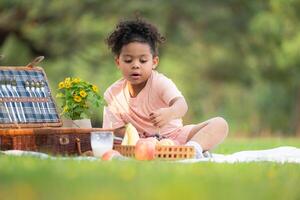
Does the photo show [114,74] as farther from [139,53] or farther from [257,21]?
[139,53]

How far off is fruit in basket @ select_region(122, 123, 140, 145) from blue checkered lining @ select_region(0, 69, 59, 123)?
22.5 inches

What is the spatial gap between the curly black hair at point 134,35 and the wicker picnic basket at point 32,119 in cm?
64

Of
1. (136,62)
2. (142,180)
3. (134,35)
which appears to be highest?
(134,35)

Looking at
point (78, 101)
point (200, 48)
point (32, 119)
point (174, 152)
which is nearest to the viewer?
point (174, 152)

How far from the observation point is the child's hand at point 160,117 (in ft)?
22.0

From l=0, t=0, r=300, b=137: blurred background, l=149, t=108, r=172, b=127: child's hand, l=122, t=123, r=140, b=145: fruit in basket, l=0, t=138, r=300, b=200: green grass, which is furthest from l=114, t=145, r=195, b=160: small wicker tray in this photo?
l=0, t=0, r=300, b=137: blurred background

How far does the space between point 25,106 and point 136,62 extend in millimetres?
893

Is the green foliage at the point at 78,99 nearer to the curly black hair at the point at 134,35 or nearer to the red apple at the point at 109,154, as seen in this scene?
the curly black hair at the point at 134,35

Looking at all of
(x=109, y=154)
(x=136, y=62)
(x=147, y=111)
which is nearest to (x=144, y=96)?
(x=147, y=111)

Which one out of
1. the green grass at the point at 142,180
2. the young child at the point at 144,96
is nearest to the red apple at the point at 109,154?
the green grass at the point at 142,180

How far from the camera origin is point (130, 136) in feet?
22.7

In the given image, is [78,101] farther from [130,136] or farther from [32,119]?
[130,136]

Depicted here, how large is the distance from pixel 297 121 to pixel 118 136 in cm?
1700

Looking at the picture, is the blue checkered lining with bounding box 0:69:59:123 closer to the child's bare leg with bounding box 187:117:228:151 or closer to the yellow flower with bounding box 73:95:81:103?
the yellow flower with bounding box 73:95:81:103
